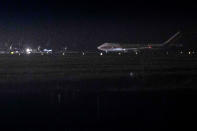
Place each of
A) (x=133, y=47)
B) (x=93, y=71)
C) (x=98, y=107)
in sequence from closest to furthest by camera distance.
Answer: (x=98, y=107) < (x=93, y=71) < (x=133, y=47)

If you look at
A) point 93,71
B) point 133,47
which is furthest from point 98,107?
point 133,47

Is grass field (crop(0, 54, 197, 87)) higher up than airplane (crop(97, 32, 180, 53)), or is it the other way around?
airplane (crop(97, 32, 180, 53))

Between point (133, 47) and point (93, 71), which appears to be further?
point (133, 47)

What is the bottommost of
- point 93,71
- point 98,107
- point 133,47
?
point 98,107

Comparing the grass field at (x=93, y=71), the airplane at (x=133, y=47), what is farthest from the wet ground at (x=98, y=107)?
the airplane at (x=133, y=47)

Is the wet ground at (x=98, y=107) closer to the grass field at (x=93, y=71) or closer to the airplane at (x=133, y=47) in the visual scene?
the grass field at (x=93, y=71)

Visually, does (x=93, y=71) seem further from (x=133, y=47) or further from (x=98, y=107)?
(x=133, y=47)

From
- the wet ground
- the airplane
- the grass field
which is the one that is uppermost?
the airplane

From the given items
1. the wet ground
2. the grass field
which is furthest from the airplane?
the wet ground

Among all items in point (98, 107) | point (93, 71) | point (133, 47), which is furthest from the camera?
point (133, 47)

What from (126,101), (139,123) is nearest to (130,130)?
(139,123)

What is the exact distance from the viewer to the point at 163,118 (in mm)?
11672

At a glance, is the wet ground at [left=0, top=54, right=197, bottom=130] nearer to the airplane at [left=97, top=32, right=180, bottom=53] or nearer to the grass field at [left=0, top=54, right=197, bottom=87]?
the grass field at [left=0, top=54, right=197, bottom=87]

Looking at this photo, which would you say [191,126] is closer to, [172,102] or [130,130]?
[130,130]
